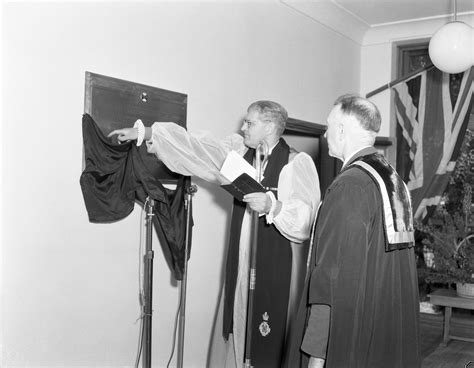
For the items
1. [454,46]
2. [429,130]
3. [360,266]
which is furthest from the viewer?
[429,130]

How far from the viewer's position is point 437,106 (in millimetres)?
5766

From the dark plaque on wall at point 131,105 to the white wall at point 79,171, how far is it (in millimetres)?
56

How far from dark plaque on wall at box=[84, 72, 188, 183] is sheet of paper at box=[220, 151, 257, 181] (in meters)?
0.60

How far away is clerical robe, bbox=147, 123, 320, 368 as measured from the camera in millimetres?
3135

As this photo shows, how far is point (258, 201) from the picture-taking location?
3031 mm

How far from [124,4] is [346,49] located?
3.03 m

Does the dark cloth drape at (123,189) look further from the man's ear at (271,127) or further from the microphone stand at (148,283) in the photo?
the man's ear at (271,127)

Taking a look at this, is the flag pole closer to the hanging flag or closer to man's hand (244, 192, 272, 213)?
the hanging flag

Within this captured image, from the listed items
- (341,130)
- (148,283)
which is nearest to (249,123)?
(148,283)

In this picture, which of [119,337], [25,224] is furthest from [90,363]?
[25,224]

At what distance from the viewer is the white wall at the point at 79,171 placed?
2.76 metres

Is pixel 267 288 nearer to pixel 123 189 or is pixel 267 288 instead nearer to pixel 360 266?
pixel 123 189

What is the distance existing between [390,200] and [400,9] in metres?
3.90

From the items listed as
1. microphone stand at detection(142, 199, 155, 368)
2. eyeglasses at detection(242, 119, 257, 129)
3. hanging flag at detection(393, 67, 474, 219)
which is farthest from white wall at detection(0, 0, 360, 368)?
hanging flag at detection(393, 67, 474, 219)
